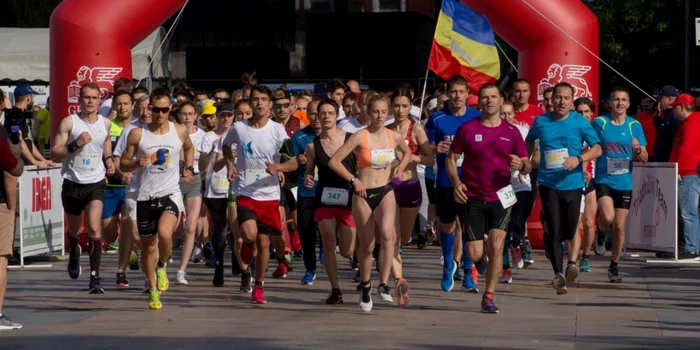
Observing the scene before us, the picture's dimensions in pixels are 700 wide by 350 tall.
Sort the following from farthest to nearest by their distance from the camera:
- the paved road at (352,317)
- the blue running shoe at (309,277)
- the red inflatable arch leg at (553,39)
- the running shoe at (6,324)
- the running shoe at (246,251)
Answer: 1. the red inflatable arch leg at (553,39)
2. the blue running shoe at (309,277)
3. the running shoe at (246,251)
4. the running shoe at (6,324)
5. the paved road at (352,317)

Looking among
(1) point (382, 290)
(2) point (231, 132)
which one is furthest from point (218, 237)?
(1) point (382, 290)

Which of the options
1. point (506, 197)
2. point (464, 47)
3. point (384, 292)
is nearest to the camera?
point (506, 197)

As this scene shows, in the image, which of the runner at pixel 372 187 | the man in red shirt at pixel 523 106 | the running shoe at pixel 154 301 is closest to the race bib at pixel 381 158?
the runner at pixel 372 187

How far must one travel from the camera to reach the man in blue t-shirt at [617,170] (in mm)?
13938

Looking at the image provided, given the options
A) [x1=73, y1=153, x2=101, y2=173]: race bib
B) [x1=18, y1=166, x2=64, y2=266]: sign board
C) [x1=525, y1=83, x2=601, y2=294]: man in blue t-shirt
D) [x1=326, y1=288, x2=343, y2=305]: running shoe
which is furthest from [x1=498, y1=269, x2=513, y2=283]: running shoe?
[x1=18, y1=166, x2=64, y2=266]: sign board

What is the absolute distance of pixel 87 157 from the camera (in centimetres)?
1337

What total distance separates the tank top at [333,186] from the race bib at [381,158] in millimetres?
269

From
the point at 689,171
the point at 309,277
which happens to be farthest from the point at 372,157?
the point at 689,171

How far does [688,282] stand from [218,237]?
14.8ft

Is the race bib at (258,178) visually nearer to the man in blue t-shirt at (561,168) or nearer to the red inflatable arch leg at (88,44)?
the man in blue t-shirt at (561,168)

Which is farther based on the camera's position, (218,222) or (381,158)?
(218,222)

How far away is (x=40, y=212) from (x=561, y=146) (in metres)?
6.48

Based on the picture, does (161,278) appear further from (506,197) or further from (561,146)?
(561,146)

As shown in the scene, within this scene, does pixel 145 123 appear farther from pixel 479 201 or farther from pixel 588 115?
pixel 588 115
